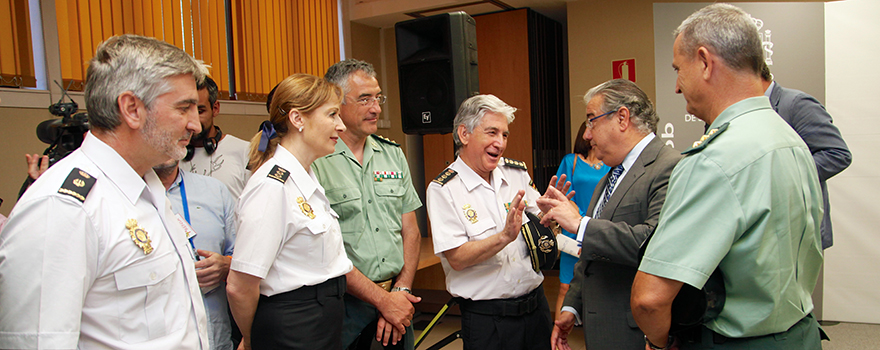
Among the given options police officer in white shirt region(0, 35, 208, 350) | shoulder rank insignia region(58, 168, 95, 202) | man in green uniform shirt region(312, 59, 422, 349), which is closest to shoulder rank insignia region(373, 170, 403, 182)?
man in green uniform shirt region(312, 59, 422, 349)

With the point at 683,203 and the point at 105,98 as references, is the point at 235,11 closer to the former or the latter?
the point at 105,98

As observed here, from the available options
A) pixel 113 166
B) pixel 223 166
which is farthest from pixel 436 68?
pixel 113 166

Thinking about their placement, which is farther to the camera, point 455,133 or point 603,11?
point 603,11

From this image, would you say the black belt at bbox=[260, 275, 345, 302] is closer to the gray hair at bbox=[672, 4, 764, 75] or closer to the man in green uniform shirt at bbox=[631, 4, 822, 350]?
the man in green uniform shirt at bbox=[631, 4, 822, 350]

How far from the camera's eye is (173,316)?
1040mm

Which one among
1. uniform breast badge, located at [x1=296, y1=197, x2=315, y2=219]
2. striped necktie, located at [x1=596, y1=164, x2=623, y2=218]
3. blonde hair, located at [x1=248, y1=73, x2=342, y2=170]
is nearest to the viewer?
uniform breast badge, located at [x1=296, y1=197, x2=315, y2=219]

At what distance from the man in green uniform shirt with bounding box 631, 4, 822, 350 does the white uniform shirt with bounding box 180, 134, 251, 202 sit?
1.74 metres

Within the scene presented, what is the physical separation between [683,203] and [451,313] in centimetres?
396

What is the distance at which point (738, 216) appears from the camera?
1.04m

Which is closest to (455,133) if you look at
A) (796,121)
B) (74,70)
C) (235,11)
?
Result: (796,121)

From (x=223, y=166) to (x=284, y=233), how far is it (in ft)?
3.21

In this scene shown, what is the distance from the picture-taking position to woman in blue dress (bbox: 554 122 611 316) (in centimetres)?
315

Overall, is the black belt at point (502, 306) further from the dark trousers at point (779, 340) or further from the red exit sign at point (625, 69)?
the red exit sign at point (625, 69)

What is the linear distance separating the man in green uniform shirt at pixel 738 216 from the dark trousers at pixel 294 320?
34.5 inches
